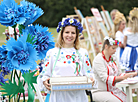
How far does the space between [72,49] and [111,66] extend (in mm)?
1042

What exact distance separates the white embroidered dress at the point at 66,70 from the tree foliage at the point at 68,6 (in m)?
16.8

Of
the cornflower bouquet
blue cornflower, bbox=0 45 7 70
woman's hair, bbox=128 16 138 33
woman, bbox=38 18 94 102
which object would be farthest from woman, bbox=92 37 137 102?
blue cornflower, bbox=0 45 7 70

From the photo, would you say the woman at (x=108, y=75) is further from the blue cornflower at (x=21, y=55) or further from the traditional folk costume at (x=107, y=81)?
the blue cornflower at (x=21, y=55)

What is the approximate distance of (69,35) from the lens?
227 cm

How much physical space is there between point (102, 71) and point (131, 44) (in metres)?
2.01

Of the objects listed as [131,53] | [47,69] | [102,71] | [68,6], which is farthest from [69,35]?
[68,6]

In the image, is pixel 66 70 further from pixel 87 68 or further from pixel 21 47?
pixel 21 47

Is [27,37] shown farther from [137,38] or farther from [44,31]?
[137,38]

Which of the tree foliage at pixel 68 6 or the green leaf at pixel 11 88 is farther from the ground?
the tree foliage at pixel 68 6

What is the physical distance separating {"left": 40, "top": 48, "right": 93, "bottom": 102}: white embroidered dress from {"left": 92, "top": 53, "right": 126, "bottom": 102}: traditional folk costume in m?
0.88

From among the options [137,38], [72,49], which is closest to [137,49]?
[137,38]

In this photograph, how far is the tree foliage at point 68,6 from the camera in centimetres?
1894

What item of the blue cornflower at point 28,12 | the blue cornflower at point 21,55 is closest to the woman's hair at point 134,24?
the blue cornflower at point 28,12

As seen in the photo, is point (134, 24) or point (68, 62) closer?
point (68, 62)
